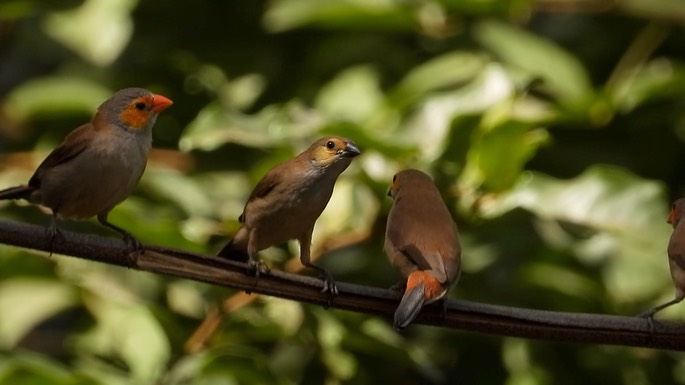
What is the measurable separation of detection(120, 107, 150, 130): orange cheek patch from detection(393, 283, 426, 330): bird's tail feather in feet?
3.37

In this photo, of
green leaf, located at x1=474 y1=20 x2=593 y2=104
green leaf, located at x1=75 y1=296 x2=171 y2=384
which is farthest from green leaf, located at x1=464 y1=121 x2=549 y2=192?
green leaf, located at x1=75 y1=296 x2=171 y2=384

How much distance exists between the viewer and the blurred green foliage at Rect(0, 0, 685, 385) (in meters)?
4.62

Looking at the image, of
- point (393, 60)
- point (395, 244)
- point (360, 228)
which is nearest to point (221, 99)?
point (393, 60)

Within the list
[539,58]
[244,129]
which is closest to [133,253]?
[244,129]

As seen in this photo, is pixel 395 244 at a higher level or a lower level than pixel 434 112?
higher

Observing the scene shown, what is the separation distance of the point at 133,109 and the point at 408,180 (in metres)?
0.85

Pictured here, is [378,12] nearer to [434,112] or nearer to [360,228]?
[434,112]

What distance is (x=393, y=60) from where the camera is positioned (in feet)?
17.7

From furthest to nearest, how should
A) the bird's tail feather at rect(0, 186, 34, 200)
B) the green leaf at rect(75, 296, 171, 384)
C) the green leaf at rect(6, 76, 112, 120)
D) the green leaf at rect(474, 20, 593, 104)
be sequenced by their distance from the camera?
the green leaf at rect(6, 76, 112, 120) → the green leaf at rect(474, 20, 593, 104) → the green leaf at rect(75, 296, 171, 384) → the bird's tail feather at rect(0, 186, 34, 200)

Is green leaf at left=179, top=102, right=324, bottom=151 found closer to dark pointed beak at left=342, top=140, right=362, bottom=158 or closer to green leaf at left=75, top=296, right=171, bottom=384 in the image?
dark pointed beak at left=342, top=140, right=362, bottom=158

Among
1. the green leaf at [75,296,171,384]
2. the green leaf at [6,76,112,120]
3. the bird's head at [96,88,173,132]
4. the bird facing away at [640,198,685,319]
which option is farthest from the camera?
the green leaf at [6,76,112,120]

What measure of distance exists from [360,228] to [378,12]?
0.85m

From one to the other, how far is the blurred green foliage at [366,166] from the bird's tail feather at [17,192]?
419mm

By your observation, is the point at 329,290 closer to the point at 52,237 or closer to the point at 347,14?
the point at 52,237
